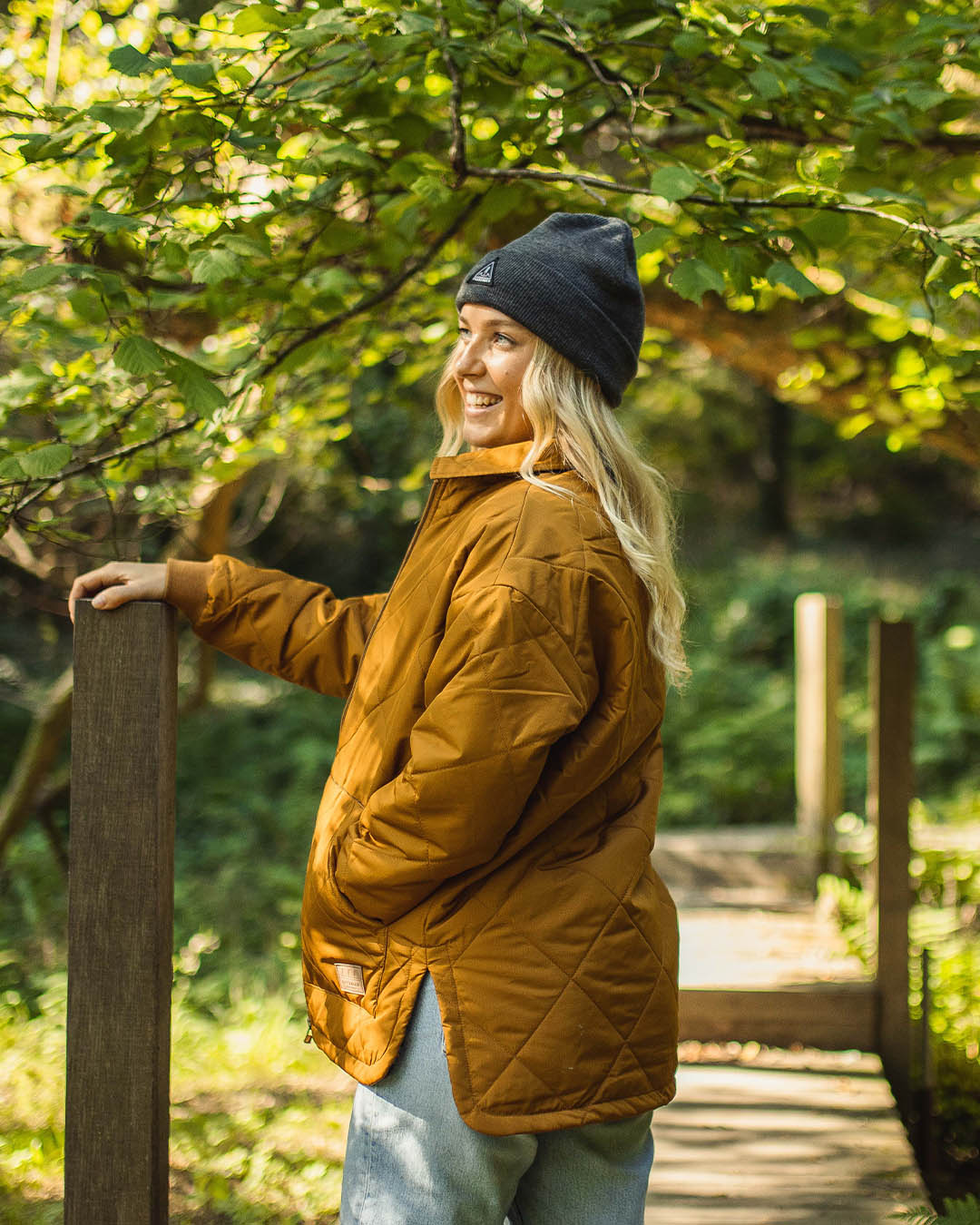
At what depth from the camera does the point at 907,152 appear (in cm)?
320

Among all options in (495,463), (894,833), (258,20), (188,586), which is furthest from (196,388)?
(894,833)

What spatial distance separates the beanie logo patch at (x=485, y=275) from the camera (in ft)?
6.27

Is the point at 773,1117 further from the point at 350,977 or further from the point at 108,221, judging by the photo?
the point at 108,221

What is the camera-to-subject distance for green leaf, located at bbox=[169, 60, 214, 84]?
80.8 inches

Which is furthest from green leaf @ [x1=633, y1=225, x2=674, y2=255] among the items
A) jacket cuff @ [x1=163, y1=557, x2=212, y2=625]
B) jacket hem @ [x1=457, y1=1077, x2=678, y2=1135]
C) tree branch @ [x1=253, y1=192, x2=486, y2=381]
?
jacket hem @ [x1=457, y1=1077, x2=678, y2=1135]

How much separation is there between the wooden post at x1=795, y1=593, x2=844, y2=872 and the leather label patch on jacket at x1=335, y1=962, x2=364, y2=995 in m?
4.67

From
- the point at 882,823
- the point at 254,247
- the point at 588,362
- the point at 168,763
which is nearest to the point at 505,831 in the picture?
the point at 168,763

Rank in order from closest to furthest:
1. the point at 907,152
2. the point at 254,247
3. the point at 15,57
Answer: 1. the point at 254,247
2. the point at 907,152
3. the point at 15,57

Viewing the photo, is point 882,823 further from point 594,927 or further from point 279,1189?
point 594,927

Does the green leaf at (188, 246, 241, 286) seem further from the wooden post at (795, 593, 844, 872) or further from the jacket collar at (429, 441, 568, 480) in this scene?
the wooden post at (795, 593, 844, 872)

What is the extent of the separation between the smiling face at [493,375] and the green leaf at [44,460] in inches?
33.3

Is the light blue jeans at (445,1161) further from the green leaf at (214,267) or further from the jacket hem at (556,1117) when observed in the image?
the green leaf at (214,267)

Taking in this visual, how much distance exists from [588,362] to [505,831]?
31.3 inches

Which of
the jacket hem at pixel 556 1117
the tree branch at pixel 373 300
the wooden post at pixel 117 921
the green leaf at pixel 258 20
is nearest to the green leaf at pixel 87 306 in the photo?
the tree branch at pixel 373 300
